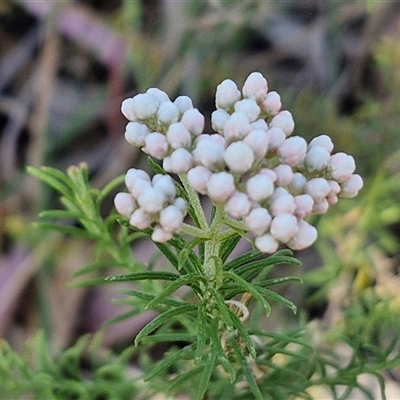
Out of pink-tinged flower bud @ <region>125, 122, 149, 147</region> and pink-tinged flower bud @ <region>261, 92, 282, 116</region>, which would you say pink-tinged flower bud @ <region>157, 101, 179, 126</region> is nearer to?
pink-tinged flower bud @ <region>125, 122, 149, 147</region>

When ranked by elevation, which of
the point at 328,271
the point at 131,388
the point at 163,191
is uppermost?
the point at 163,191

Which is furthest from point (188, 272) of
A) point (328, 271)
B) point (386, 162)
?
point (386, 162)

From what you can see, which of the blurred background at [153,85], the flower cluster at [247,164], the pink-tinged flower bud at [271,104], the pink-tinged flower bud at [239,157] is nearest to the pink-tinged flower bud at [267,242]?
the flower cluster at [247,164]

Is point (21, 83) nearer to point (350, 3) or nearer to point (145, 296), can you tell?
point (350, 3)

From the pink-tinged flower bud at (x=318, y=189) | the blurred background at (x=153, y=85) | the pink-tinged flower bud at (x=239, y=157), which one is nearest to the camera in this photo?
the pink-tinged flower bud at (x=239, y=157)

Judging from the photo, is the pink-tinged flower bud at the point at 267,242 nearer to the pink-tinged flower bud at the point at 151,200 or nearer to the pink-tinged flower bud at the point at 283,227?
the pink-tinged flower bud at the point at 283,227
